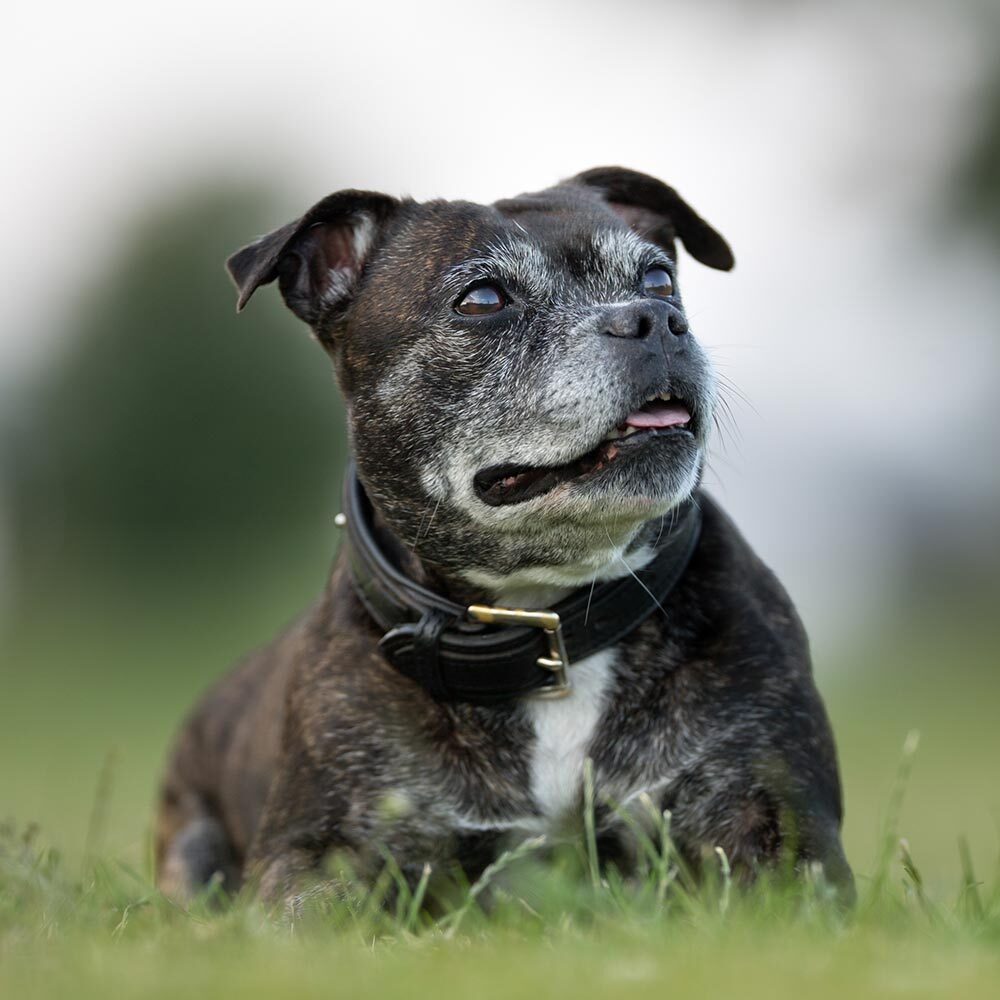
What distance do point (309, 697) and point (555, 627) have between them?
867 millimetres

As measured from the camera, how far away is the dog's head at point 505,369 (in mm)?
4355

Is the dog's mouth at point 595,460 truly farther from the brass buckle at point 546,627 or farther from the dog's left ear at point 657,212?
the dog's left ear at point 657,212

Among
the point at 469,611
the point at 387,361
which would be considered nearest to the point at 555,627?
the point at 469,611

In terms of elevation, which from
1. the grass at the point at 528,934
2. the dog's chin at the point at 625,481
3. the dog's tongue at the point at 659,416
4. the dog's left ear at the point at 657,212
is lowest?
the grass at the point at 528,934

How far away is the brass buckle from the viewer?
448 centimetres

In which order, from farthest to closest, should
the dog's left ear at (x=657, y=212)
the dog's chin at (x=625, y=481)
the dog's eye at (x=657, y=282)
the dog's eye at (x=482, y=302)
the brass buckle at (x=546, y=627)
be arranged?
1. the dog's left ear at (x=657, y=212)
2. the dog's eye at (x=657, y=282)
3. the dog's eye at (x=482, y=302)
4. the brass buckle at (x=546, y=627)
5. the dog's chin at (x=625, y=481)

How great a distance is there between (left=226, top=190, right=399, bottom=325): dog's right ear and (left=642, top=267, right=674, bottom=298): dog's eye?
0.88m

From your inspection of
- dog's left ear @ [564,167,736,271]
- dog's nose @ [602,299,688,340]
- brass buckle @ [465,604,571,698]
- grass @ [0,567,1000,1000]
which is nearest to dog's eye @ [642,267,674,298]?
dog's nose @ [602,299,688,340]

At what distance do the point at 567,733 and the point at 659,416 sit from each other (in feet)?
3.13

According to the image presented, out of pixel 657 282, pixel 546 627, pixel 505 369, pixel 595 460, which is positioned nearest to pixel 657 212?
pixel 657 282

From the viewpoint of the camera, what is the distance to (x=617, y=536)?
4.47m

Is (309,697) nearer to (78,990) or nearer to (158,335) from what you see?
(78,990)

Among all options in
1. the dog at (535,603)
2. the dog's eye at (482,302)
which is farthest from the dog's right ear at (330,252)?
the dog's eye at (482,302)

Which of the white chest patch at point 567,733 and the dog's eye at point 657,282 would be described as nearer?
the white chest patch at point 567,733
